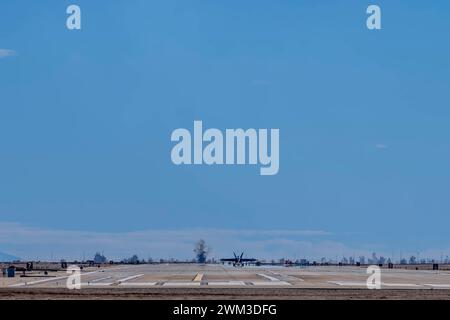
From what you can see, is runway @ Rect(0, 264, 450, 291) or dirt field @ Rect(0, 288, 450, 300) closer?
dirt field @ Rect(0, 288, 450, 300)

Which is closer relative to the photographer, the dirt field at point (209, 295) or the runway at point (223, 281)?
the dirt field at point (209, 295)

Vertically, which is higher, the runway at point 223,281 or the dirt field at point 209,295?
the dirt field at point 209,295

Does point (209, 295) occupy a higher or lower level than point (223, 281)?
higher

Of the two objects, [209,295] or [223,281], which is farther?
[223,281]

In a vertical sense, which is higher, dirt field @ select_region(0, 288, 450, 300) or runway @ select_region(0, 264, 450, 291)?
dirt field @ select_region(0, 288, 450, 300)
